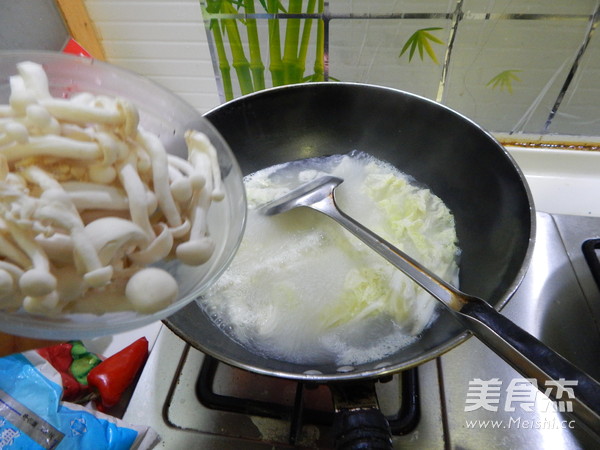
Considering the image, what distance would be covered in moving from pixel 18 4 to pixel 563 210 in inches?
53.5

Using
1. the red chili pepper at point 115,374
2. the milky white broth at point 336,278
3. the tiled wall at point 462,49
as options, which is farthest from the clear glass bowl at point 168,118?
the tiled wall at point 462,49

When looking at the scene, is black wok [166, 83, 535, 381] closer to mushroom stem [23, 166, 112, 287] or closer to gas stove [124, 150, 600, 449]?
gas stove [124, 150, 600, 449]

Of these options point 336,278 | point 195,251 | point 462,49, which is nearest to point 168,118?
point 195,251

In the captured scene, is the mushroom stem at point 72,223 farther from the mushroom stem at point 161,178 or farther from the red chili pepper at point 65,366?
the red chili pepper at point 65,366

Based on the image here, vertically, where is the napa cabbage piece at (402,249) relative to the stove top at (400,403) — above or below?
above

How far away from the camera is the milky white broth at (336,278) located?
681mm

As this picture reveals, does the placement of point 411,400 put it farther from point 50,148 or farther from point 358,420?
point 50,148

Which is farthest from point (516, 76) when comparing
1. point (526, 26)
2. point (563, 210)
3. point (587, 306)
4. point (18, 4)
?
point (18, 4)

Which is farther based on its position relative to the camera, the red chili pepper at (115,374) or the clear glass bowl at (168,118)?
the red chili pepper at (115,374)

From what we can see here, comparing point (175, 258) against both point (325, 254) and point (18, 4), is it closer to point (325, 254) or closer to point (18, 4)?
point (325, 254)

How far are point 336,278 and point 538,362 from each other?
0.37m

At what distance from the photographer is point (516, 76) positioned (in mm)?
1062

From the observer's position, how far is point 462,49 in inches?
41.0

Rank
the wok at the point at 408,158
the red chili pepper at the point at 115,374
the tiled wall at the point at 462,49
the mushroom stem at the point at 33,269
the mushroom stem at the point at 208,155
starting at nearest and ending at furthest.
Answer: the mushroom stem at the point at 33,269 → the mushroom stem at the point at 208,155 → the wok at the point at 408,158 → the red chili pepper at the point at 115,374 → the tiled wall at the point at 462,49
